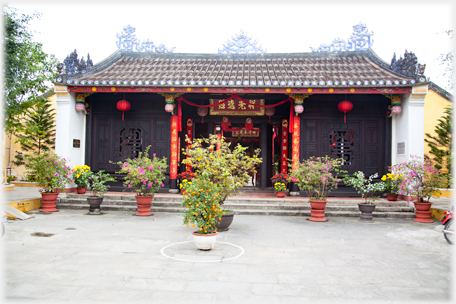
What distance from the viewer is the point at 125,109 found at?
9016 millimetres

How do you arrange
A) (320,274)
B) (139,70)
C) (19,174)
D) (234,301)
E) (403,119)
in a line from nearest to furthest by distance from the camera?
(234,301), (320,274), (403,119), (139,70), (19,174)

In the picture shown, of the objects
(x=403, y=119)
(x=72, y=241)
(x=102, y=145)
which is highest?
(x=403, y=119)

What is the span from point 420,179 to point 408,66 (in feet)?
9.93

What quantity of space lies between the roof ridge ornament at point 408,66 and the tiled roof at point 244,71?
0.46 feet

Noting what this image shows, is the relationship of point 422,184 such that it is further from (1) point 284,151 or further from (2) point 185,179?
(2) point 185,179

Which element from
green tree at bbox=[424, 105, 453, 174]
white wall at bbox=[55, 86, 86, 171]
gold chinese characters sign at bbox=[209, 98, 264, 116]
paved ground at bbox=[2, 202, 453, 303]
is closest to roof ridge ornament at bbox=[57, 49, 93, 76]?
white wall at bbox=[55, 86, 86, 171]

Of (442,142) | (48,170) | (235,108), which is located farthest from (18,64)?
(442,142)

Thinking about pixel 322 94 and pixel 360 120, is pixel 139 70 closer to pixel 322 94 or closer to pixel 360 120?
pixel 322 94

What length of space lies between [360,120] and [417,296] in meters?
6.73

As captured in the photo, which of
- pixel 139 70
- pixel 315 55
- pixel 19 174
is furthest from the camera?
pixel 19 174

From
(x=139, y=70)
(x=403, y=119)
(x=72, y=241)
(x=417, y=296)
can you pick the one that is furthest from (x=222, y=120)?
(x=417, y=296)

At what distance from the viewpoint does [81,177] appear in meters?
8.55

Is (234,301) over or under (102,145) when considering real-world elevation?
under

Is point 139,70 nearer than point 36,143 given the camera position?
Yes
